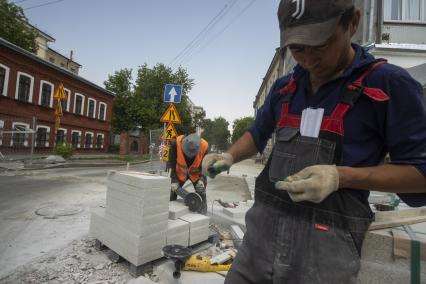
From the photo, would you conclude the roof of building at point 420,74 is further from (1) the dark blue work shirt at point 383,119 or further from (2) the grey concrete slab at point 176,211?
(1) the dark blue work shirt at point 383,119

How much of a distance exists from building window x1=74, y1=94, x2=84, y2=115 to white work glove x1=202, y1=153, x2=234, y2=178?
2532 cm

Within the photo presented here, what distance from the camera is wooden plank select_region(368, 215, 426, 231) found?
5.26 feet

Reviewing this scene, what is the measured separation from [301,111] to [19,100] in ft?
70.1

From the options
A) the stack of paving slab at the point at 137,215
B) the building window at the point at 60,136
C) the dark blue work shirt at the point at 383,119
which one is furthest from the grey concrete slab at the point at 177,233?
the building window at the point at 60,136

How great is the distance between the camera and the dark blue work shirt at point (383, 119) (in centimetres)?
102

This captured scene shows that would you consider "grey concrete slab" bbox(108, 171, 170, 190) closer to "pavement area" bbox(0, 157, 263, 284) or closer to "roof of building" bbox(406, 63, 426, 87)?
"pavement area" bbox(0, 157, 263, 284)

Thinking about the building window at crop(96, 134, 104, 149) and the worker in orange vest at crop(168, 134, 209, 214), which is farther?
the building window at crop(96, 134, 104, 149)

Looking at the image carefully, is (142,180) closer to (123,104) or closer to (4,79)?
(4,79)

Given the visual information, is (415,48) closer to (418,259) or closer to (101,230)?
(418,259)

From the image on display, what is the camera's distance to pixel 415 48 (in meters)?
7.71

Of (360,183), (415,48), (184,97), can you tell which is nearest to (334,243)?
(360,183)

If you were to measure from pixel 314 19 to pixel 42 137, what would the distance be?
2303 centimetres

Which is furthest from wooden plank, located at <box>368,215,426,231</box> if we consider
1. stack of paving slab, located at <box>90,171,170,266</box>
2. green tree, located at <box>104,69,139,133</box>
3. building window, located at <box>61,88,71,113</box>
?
green tree, located at <box>104,69,139,133</box>

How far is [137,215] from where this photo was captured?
10.5 feet
